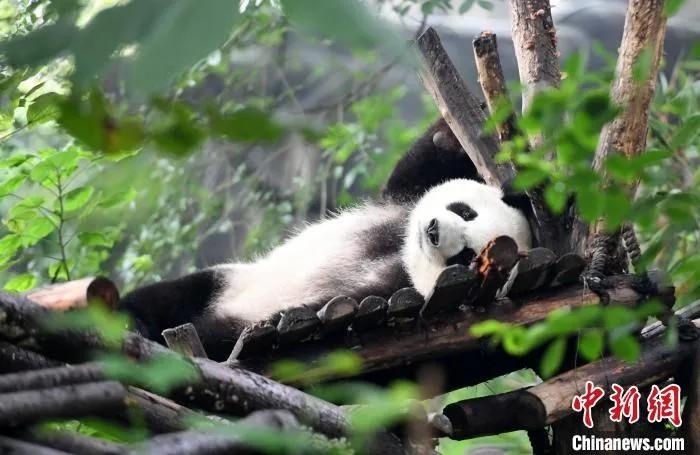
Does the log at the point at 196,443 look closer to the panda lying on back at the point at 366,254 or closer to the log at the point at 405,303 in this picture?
the log at the point at 405,303

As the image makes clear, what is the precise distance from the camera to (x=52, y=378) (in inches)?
49.8

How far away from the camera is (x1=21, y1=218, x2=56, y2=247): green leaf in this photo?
258 centimetres

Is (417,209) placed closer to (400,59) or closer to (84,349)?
(84,349)

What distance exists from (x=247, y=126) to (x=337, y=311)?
1619 millimetres

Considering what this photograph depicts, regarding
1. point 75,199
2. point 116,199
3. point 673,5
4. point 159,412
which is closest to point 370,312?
point 159,412

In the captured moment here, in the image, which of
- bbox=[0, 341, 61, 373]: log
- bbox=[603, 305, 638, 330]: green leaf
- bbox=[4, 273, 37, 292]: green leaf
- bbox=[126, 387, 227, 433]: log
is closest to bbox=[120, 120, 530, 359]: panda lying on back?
bbox=[4, 273, 37, 292]: green leaf

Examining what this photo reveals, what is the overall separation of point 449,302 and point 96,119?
5.63ft

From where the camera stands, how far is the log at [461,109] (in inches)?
107

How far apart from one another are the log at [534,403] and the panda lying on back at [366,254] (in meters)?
0.41

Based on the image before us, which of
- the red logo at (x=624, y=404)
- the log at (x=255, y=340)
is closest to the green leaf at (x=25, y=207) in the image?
the log at (x=255, y=340)

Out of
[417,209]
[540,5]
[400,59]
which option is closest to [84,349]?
[400,59]

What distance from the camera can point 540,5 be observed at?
2.65m

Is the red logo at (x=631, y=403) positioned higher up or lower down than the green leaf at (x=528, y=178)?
lower down

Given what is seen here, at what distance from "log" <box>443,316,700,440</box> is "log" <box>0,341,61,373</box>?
3.35 ft
